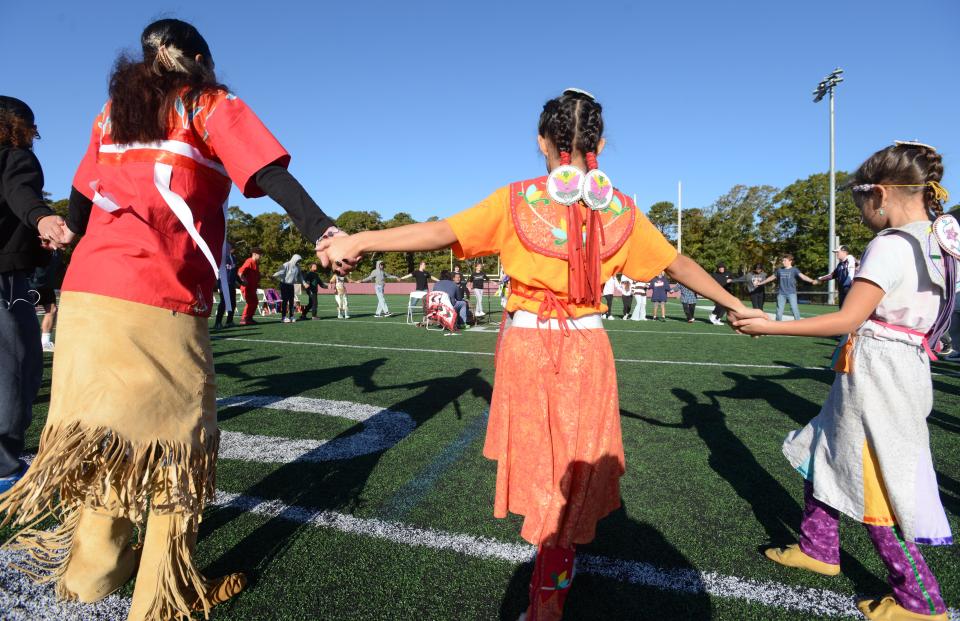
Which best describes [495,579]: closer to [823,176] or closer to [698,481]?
[698,481]

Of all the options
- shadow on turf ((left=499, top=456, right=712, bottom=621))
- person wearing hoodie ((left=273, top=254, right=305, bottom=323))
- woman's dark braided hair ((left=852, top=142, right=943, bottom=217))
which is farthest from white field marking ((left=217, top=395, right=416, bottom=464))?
person wearing hoodie ((left=273, top=254, right=305, bottom=323))

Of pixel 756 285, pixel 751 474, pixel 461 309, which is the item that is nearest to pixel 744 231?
pixel 756 285

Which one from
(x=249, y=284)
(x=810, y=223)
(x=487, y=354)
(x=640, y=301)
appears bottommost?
(x=487, y=354)

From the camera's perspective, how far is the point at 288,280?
647 inches

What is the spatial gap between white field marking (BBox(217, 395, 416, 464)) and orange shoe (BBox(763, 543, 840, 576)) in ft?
8.82

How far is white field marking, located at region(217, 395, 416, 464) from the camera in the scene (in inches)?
155

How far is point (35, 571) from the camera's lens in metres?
2.37

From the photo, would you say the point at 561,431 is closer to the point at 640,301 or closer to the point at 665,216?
the point at 640,301

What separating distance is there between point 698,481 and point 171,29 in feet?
12.4

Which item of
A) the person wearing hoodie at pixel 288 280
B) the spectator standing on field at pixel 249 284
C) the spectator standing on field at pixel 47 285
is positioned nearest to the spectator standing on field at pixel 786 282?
the person wearing hoodie at pixel 288 280

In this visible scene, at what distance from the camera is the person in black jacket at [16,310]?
293 centimetres

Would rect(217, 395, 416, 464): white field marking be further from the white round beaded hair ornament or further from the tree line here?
the tree line

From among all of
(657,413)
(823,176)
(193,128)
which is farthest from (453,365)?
(823,176)

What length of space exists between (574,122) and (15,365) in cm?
345
